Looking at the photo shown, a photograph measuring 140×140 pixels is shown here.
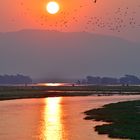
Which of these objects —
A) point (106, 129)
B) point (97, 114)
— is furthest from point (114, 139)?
point (97, 114)

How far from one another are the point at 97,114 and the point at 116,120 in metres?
8.64

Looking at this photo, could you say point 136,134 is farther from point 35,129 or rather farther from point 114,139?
point 35,129

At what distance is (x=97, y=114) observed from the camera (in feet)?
211

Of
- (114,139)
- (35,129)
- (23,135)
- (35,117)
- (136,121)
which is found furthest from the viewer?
(35,117)

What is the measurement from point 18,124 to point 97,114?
523 inches

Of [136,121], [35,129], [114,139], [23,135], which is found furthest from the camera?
[136,121]

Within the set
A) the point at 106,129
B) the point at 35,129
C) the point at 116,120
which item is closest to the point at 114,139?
the point at 106,129

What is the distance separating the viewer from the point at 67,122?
2196 inches

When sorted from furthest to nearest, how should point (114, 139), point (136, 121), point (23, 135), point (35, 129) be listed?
point (136, 121) → point (35, 129) → point (23, 135) → point (114, 139)

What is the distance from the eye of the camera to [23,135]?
146 feet

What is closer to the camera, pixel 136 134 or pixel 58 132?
pixel 136 134

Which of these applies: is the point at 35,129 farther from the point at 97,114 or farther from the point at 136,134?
the point at 97,114

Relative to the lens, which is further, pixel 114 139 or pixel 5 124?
pixel 5 124

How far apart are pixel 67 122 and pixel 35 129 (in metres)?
7.42
